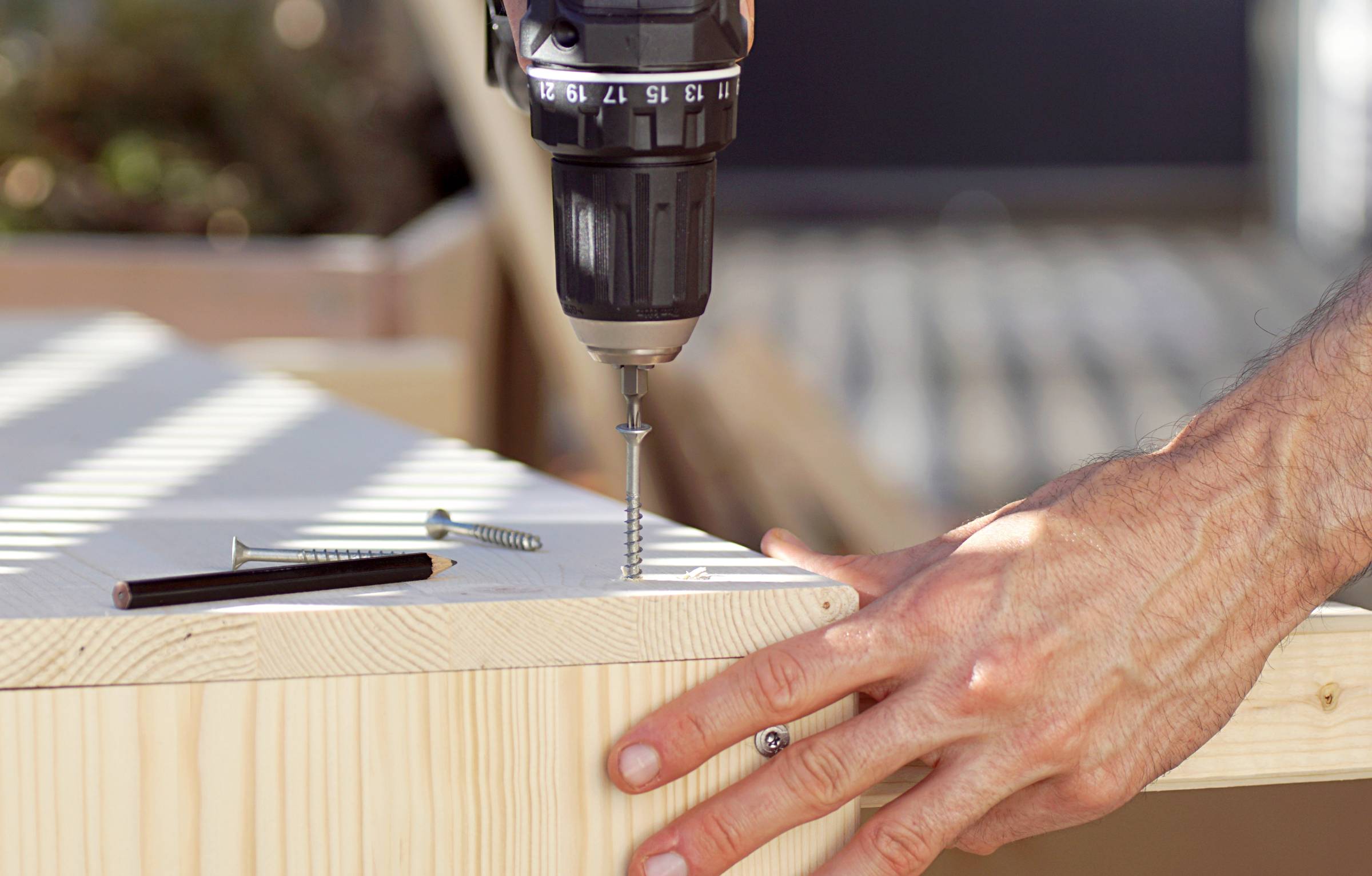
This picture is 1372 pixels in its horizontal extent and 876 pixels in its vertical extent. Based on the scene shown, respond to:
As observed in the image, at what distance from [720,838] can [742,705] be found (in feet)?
0.22

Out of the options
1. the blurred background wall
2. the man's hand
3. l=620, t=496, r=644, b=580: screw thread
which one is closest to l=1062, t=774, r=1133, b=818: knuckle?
the man's hand

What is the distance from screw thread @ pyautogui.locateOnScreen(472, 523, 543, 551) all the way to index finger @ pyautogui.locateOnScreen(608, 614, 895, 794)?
0.14 m

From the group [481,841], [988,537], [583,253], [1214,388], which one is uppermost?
[583,253]

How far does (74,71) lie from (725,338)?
2.88 metres

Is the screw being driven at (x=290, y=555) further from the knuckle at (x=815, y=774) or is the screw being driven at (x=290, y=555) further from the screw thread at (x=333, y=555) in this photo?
the knuckle at (x=815, y=774)

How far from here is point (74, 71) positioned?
176 inches

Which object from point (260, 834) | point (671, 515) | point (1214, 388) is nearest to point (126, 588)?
point (260, 834)

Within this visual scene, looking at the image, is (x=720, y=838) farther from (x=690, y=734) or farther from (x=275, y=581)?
(x=275, y=581)

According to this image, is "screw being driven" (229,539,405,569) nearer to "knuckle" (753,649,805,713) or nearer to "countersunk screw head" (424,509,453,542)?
"countersunk screw head" (424,509,453,542)

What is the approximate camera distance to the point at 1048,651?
28.5 inches

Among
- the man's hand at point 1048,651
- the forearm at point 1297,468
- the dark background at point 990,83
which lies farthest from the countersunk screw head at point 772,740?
the dark background at point 990,83

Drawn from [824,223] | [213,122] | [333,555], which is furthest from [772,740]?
[824,223]

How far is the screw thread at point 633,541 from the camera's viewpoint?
751 mm

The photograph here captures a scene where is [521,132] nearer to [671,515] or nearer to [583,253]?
[671,515]
